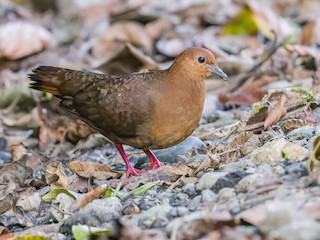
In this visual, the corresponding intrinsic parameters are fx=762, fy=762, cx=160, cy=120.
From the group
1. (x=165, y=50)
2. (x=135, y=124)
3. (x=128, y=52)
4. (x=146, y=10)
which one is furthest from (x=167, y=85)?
(x=146, y=10)

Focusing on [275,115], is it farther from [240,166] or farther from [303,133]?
[240,166]

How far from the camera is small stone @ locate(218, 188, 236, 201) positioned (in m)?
3.71

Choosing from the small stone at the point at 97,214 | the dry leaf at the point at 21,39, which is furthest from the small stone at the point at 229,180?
the dry leaf at the point at 21,39

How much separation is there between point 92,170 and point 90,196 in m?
0.72

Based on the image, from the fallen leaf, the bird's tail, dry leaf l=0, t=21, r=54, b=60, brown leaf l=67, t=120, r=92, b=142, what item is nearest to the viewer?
the fallen leaf

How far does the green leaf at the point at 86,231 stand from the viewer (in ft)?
11.7

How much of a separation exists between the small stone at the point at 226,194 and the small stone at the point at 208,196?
43mm

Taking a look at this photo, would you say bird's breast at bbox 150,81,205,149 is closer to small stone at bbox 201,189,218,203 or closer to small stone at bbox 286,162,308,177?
small stone at bbox 201,189,218,203

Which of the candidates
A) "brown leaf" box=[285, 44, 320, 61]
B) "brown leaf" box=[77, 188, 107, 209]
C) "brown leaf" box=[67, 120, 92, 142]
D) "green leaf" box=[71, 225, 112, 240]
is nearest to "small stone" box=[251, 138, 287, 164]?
"brown leaf" box=[77, 188, 107, 209]

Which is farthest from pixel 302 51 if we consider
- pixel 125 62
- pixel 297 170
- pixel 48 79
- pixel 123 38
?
pixel 297 170

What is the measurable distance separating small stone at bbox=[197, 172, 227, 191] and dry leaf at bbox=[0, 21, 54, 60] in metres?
5.52

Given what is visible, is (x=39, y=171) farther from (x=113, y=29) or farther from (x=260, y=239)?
(x=113, y=29)

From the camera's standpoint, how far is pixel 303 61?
7.49m

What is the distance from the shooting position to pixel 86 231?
369 centimetres
